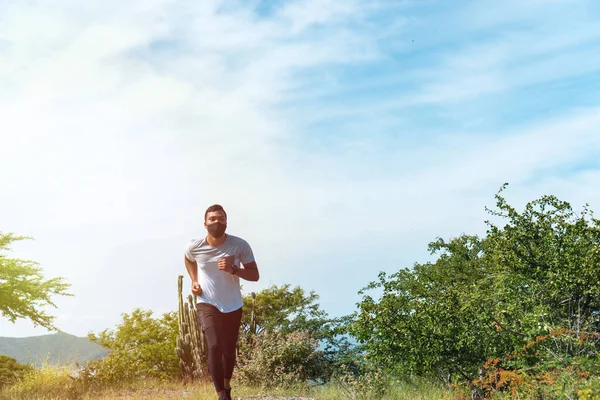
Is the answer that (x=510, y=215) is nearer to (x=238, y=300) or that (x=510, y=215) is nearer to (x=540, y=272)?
(x=540, y=272)

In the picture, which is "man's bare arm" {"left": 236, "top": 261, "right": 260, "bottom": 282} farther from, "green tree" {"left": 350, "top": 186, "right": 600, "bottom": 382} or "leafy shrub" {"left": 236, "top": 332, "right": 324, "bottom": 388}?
"leafy shrub" {"left": 236, "top": 332, "right": 324, "bottom": 388}

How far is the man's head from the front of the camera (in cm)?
807

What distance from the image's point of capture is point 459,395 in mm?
9609

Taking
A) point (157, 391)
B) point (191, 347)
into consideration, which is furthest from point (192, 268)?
point (191, 347)

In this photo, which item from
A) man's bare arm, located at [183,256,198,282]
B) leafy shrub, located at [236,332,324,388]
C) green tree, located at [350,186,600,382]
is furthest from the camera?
leafy shrub, located at [236,332,324,388]

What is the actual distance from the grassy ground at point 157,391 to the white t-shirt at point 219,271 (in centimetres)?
327

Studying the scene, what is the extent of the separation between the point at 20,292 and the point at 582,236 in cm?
1547

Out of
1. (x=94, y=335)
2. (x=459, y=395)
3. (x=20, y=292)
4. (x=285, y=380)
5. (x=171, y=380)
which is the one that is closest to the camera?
(x=459, y=395)

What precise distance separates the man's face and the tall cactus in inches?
290

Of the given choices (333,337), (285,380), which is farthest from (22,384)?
(333,337)

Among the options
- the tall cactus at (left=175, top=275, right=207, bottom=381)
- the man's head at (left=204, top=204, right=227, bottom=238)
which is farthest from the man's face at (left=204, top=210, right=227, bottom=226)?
the tall cactus at (left=175, top=275, right=207, bottom=381)

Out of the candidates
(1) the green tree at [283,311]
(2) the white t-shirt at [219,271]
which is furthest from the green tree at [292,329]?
(2) the white t-shirt at [219,271]

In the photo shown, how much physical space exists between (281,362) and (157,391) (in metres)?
2.62

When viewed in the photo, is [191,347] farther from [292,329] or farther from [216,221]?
[216,221]
